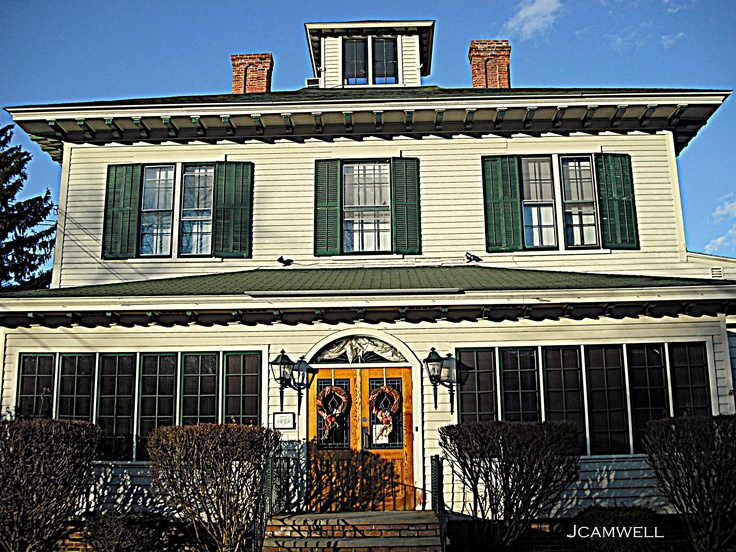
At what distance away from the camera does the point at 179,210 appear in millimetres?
14195

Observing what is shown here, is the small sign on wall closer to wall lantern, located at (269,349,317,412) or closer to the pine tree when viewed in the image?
wall lantern, located at (269,349,317,412)

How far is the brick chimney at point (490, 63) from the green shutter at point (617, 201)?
4.12 meters

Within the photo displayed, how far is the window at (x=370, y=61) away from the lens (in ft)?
56.5

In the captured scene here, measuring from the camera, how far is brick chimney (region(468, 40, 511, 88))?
56.6 feet

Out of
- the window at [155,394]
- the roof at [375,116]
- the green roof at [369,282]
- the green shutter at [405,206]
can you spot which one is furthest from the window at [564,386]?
the window at [155,394]

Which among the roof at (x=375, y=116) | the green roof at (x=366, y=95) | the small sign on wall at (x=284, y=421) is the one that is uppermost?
the green roof at (x=366, y=95)

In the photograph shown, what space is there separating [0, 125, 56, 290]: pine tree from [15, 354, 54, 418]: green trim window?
51.8 feet

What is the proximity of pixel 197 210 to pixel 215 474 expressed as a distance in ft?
19.3

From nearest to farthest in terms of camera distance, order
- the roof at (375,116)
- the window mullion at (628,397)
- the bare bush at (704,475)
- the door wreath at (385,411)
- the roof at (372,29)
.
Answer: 1. the bare bush at (704,475)
2. the window mullion at (628,397)
3. the door wreath at (385,411)
4. the roof at (375,116)
5. the roof at (372,29)

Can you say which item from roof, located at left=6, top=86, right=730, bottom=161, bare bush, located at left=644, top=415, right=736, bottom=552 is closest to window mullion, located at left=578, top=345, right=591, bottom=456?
bare bush, located at left=644, top=415, right=736, bottom=552

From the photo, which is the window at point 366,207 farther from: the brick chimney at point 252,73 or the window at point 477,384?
the brick chimney at point 252,73

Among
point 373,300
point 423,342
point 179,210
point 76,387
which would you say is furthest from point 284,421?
point 179,210

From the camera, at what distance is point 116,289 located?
41.9 feet

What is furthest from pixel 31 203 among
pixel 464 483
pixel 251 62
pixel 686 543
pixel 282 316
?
pixel 686 543
